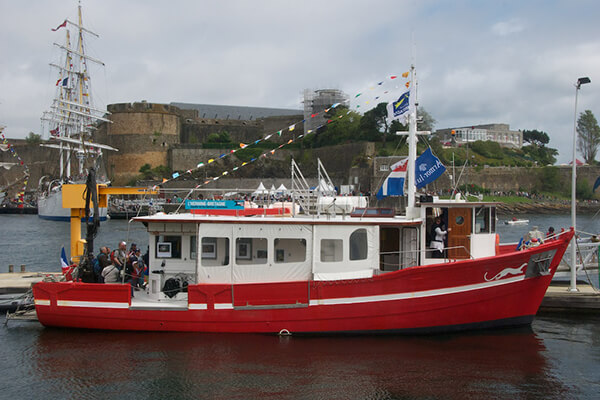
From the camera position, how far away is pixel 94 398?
8.84m

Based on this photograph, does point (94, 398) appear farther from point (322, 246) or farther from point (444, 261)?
point (444, 261)

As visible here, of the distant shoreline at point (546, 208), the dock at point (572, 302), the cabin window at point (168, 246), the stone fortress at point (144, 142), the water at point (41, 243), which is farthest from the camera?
the stone fortress at point (144, 142)

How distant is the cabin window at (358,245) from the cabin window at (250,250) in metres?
1.79

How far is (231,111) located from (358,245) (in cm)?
7984

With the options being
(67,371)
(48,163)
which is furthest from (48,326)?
(48,163)

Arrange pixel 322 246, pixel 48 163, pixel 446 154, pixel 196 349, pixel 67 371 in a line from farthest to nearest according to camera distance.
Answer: pixel 48 163 → pixel 446 154 → pixel 322 246 → pixel 196 349 → pixel 67 371

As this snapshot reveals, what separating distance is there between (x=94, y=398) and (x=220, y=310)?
2934 mm

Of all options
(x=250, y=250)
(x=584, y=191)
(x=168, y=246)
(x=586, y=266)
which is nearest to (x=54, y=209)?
(x=168, y=246)

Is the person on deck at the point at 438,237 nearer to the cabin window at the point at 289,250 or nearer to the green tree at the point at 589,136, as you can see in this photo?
the cabin window at the point at 289,250

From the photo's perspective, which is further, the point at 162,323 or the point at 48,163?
the point at 48,163

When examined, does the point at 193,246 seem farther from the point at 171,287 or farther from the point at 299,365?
the point at 299,365

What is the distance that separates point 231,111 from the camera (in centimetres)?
8888

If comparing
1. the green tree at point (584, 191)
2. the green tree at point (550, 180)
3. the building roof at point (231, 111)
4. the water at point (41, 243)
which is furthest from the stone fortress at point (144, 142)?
the green tree at point (584, 191)

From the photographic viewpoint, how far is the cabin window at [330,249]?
37.3 feet
